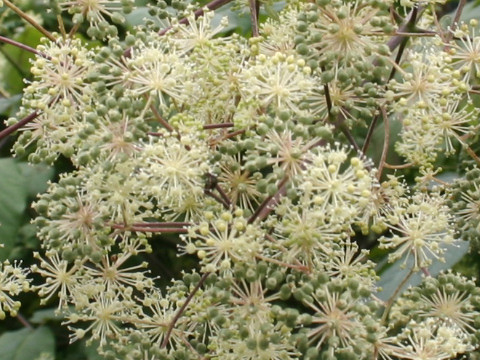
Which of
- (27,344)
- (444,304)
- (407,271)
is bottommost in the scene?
Answer: (27,344)

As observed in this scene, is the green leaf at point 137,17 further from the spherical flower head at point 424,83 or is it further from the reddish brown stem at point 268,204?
the reddish brown stem at point 268,204

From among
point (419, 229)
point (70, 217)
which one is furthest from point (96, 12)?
point (419, 229)

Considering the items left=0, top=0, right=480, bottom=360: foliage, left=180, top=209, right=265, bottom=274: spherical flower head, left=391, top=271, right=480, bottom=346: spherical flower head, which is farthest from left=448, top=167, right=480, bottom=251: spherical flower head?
left=180, top=209, right=265, bottom=274: spherical flower head

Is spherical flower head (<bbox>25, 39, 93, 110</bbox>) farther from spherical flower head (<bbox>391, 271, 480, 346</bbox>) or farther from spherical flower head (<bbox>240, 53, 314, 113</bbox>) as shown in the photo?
spherical flower head (<bbox>391, 271, 480, 346</bbox>)

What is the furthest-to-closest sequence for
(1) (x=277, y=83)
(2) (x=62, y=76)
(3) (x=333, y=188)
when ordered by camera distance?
(2) (x=62, y=76), (1) (x=277, y=83), (3) (x=333, y=188)

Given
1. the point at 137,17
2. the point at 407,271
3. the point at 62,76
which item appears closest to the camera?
the point at 62,76

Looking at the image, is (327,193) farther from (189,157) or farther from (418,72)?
(418,72)

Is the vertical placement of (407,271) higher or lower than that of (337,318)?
lower

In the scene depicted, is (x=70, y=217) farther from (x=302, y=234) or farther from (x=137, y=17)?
(x=137, y=17)
